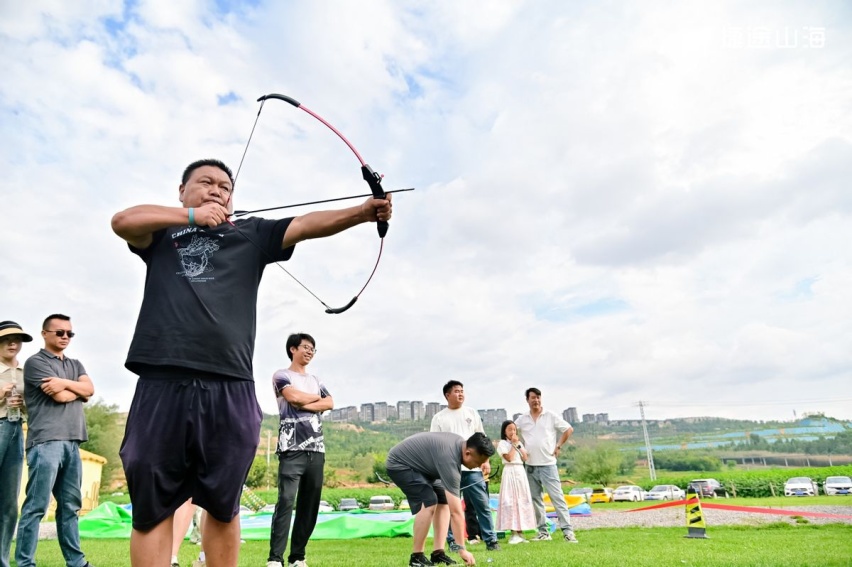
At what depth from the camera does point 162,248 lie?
2609 mm

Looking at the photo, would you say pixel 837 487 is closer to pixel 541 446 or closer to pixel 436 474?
pixel 541 446

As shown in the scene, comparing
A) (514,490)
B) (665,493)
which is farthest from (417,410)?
(514,490)

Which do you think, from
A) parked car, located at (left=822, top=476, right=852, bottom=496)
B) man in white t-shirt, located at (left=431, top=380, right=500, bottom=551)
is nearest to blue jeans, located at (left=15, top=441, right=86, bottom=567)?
man in white t-shirt, located at (left=431, top=380, right=500, bottom=551)

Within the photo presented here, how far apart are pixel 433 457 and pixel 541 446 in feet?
13.1

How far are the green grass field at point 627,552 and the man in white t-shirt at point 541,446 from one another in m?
0.80

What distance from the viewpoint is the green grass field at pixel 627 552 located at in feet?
17.2

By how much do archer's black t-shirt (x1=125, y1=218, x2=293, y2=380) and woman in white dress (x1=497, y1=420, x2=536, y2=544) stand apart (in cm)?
743

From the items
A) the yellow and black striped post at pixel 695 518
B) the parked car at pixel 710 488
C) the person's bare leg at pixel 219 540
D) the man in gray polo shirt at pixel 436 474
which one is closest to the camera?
the person's bare leg at pixel 219 540

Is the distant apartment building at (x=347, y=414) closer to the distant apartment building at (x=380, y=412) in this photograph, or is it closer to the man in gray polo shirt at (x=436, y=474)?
the distant apartment building at (x=380, y=412)

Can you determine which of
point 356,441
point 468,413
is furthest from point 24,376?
point 356,441

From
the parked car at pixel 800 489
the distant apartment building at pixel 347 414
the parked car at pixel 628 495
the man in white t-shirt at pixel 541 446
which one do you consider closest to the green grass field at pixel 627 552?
the man in white t-shirt at pixel 541 446

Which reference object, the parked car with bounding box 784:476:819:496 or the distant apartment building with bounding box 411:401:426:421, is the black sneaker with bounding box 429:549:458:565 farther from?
the distant apartment building with bounding box 411:401:426:421

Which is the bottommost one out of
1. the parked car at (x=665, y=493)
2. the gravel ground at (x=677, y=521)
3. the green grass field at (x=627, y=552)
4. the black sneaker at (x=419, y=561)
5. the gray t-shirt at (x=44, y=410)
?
the parked car at (x=665, y=493)

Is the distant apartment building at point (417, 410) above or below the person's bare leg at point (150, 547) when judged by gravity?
above
